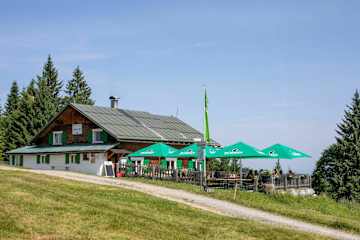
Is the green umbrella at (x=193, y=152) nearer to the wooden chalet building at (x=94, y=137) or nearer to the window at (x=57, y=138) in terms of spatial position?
the wooden chalet building at (x=94, y=137)

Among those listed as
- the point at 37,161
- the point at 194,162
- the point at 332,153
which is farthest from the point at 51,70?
the point at 332,153

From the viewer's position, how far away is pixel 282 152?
33531 millimetres

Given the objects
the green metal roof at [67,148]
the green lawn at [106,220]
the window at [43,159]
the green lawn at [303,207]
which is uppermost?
the green metal roof at [67,148]

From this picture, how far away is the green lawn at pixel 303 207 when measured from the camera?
21.7 metres

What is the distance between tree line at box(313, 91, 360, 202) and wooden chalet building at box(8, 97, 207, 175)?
1250 cm

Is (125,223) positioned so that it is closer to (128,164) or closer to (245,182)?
(245,182)

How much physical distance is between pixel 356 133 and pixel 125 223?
4071 cm

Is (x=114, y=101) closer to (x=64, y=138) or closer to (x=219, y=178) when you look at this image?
(x=64, y=138)

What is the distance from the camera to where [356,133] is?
5131 cm

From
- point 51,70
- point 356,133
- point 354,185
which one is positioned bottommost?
point 354,185

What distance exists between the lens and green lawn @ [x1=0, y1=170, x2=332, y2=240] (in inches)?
553

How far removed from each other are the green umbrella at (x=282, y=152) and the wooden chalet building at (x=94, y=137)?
12543 mm

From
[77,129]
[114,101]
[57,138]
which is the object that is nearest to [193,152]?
[77,129]

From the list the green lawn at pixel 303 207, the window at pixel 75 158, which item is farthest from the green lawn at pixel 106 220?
the window at pixel 75 158
